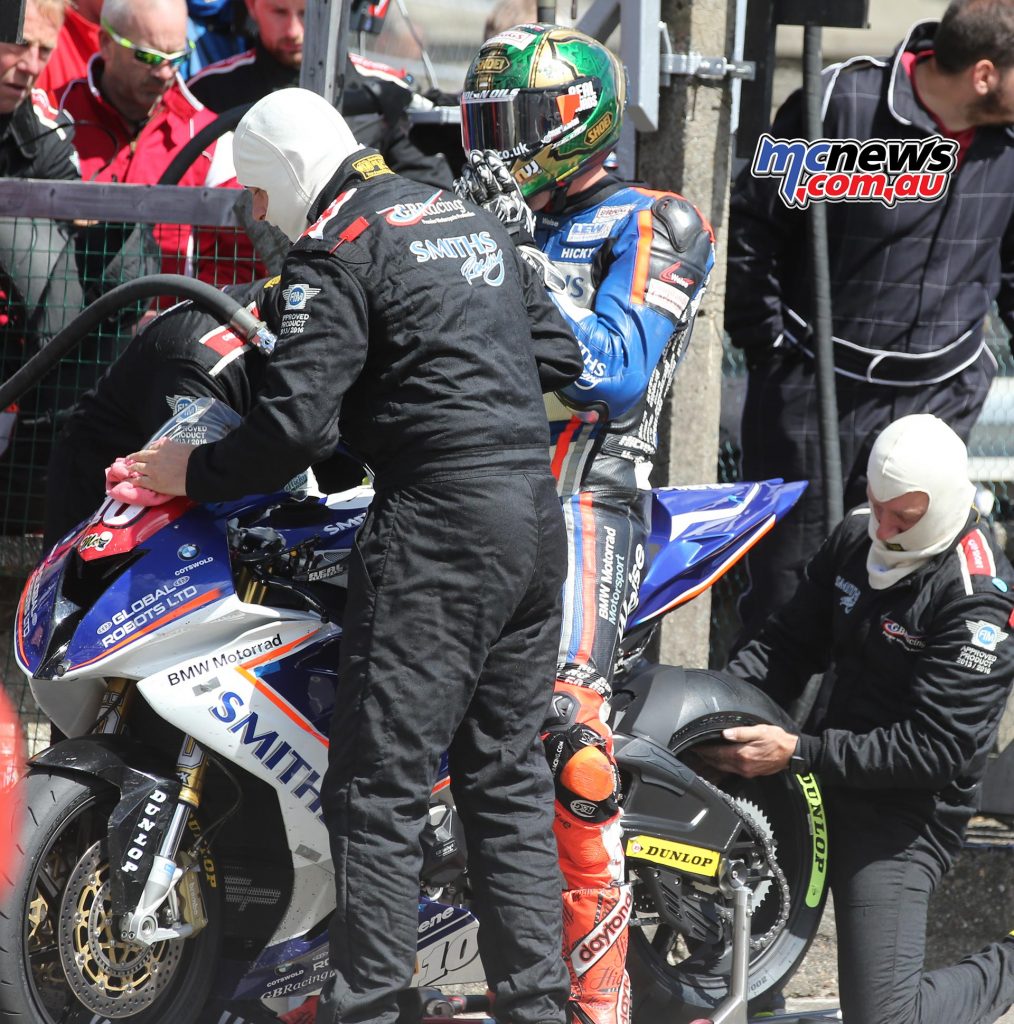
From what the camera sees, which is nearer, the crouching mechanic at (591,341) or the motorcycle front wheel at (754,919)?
the crouching mechanic at (591,341)

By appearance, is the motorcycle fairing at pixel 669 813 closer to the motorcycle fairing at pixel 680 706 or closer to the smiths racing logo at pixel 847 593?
the motorcycle fairing at pixel 680 706

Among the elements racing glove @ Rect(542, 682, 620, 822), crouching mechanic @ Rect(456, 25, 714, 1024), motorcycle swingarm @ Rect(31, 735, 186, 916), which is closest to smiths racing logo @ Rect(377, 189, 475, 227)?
crouching mechanic @ Rect(456, 25, 714, 1024)

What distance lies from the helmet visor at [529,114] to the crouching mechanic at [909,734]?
0.99m

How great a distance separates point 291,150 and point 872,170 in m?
2.23

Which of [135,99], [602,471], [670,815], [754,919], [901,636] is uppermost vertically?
[135,99]

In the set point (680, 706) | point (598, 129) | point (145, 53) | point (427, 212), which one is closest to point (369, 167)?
point (427, 212)

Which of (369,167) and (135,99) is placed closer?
(369,167)

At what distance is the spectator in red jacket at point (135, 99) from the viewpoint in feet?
16.4

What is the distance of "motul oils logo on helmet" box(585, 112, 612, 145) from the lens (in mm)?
3463

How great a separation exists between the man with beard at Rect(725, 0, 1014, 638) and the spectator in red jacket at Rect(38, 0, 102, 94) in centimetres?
246

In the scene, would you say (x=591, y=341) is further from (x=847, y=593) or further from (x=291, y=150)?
(x=847, y=593)

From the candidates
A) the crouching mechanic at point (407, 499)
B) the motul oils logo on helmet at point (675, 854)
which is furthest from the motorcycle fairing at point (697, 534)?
the crouching mechanic at point (407, 499)

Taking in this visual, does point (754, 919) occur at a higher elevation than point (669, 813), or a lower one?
lower

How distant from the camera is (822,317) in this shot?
4.51 meters
